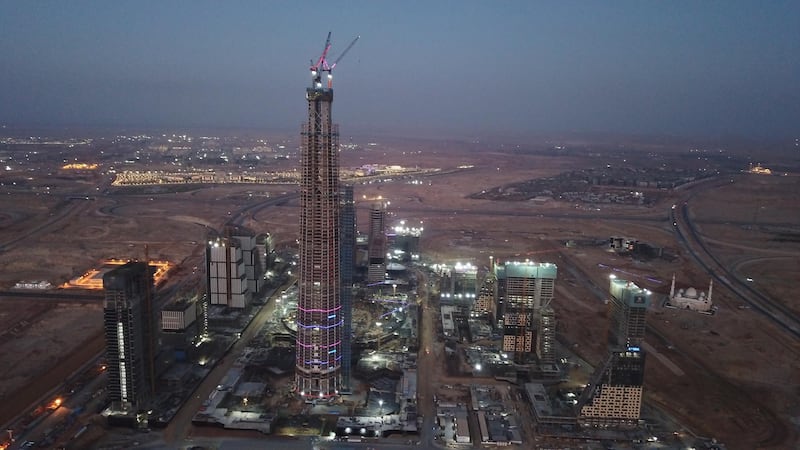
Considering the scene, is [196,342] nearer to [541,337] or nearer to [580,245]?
[541,337]

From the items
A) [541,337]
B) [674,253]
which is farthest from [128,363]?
[674,253]

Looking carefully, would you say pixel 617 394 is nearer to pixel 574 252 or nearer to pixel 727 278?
pixel 727 278

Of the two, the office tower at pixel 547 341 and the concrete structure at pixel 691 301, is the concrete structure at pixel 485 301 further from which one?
the concrete structure at pixel 691 301

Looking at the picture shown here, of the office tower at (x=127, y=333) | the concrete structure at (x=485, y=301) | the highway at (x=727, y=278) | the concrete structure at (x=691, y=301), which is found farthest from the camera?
the concrete structure at (x=691, y=301)

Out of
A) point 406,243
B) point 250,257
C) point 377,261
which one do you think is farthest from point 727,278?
point 250,257

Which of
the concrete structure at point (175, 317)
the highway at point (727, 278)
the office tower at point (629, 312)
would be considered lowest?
the highway at point (727, 278)

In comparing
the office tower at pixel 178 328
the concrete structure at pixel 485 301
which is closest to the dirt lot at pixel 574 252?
the concrete structure at pixel 485 301

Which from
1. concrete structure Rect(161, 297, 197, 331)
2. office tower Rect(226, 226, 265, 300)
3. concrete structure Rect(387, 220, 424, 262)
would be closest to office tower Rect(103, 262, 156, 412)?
concrete structure Rect(161, 297, 197, 331)

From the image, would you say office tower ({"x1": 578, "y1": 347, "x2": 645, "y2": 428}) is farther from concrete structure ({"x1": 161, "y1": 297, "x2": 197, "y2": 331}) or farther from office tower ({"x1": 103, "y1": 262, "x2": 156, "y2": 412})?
concrete structure ({"x1": 161, "y1": 297, "x2": 197, "y2": 331})
